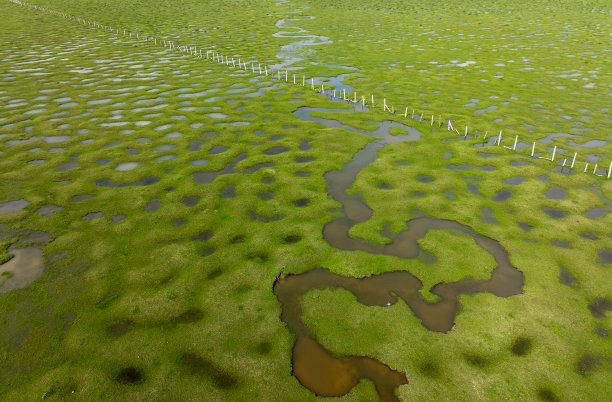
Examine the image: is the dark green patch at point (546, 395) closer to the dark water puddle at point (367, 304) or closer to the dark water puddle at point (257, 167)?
the dark water puddle at point (367, 304)

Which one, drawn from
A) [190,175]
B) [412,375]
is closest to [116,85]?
[190,175]

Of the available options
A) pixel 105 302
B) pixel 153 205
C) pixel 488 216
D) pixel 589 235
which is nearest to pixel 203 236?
pixel 153 205

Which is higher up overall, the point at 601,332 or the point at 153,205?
the point at 153,205

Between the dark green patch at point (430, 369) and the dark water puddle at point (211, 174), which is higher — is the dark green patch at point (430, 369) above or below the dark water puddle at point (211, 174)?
below

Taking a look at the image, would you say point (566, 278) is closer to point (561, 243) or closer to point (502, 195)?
point (561, 243)

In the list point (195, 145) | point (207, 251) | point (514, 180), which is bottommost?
point (207, 251)

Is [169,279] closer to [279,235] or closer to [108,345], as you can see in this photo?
[108,345]

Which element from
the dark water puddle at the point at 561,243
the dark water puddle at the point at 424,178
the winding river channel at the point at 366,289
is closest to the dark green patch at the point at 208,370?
the winding river channel at the point at 366,289
